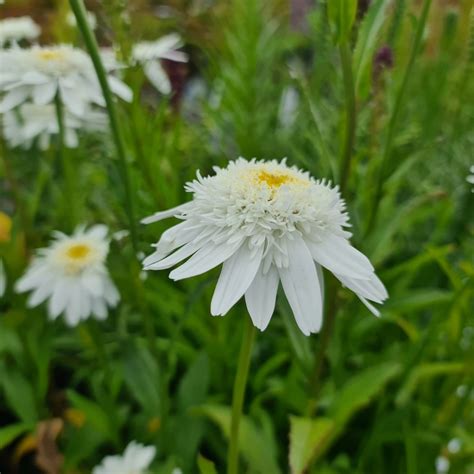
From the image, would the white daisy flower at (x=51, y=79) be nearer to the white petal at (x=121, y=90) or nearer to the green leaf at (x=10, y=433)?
the white petal at (x=121, y=90)

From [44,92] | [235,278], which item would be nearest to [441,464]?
[235,278]

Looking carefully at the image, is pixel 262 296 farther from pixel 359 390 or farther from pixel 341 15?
pixel 359 390

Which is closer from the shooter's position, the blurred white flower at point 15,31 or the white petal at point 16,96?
the white petal at point 16,96

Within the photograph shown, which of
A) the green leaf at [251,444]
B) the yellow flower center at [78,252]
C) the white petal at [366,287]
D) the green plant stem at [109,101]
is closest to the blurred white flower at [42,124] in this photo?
the yellow flower center at [78,252]

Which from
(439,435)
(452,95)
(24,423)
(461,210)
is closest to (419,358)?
(439,435)

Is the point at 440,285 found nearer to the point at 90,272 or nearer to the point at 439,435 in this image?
the point at 439,435
